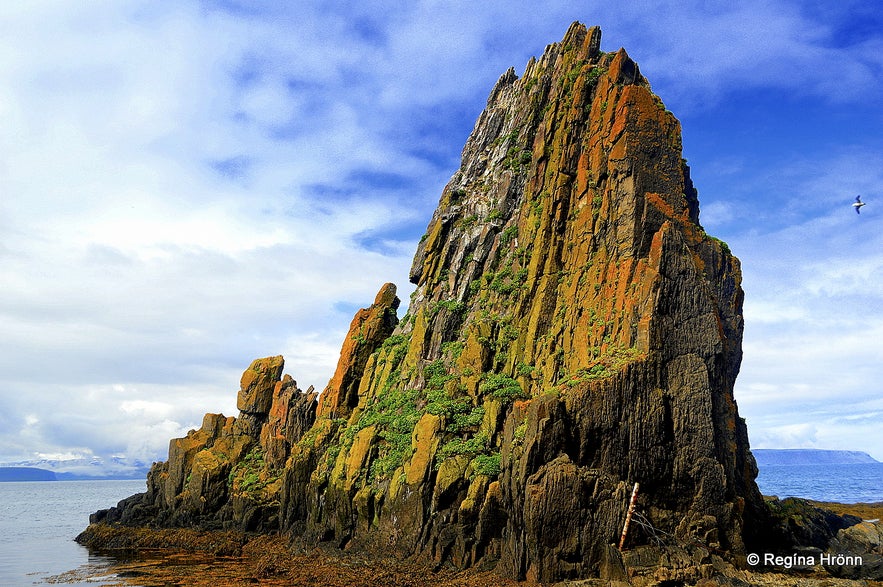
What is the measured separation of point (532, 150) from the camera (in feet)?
167

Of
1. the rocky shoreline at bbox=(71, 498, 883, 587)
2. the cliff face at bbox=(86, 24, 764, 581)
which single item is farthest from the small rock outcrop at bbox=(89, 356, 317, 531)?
the rocky shoreline at bbox=(71, 498, 883, 587)

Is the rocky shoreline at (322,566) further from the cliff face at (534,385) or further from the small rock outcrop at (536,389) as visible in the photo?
the cliff face at (534,385)

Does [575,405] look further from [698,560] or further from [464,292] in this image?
[464,292]

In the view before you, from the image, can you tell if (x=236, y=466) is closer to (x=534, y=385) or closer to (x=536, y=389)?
(x=534, y=385)

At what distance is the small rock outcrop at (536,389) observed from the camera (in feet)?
99.9

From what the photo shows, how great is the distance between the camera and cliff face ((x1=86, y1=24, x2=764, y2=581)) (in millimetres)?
30547

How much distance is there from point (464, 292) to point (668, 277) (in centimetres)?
1759

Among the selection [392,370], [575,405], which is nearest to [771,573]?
[575,405]

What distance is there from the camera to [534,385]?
125ft

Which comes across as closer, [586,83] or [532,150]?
[586,83]

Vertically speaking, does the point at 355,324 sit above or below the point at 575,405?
above

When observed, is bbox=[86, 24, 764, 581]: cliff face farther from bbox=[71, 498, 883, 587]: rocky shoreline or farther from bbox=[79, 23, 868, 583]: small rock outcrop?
bbox=[71, 498, 883, 587]: rocky shoreline

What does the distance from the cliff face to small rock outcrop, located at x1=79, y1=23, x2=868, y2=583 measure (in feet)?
0.41

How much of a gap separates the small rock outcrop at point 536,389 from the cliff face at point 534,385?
124mm
